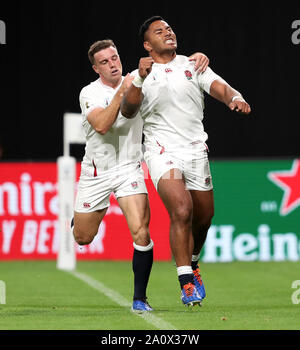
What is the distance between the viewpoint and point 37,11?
21.6 meters

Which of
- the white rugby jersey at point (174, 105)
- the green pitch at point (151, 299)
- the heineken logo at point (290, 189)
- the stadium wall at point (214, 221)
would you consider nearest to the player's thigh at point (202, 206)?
the white rugby jersey at point (174, 105)

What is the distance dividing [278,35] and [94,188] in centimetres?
1311

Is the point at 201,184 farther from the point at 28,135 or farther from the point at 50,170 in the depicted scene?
the point at 28,135

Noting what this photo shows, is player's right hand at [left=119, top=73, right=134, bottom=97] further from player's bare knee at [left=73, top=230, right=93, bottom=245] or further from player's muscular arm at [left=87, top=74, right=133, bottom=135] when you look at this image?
player's bare knee at [left=73, top=230, right=93, bottom=245]

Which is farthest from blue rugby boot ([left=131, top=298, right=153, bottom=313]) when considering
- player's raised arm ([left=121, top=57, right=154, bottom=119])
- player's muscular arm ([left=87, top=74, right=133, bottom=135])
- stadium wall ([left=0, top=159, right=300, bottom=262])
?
stadium wall ([left=0, top=159, right=300, bottom=262])

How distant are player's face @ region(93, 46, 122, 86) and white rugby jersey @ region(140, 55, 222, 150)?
39cm

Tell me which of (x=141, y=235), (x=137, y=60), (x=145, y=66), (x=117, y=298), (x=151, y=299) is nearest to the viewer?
(x=145, y=66)

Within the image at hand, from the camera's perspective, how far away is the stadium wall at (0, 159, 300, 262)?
16.7 meters

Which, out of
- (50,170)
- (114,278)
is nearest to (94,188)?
(114,278)

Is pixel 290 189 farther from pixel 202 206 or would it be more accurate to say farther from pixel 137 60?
pixel 202 206

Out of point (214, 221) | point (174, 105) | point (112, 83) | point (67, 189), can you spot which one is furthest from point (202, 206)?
point (214, 221)

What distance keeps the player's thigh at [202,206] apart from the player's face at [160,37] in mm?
1317

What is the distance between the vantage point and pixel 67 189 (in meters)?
15.9

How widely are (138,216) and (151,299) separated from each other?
1.80m
